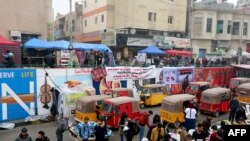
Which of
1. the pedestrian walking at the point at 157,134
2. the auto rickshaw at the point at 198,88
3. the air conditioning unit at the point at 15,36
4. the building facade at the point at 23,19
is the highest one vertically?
the building facade at the point at 23,19

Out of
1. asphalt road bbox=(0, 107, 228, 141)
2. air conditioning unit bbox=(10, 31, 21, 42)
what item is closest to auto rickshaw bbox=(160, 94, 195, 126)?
asphalt road bbox=(0, 107, 228, 141)

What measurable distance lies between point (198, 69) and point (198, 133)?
21086mm

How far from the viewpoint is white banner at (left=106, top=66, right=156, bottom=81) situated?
25.7 metres

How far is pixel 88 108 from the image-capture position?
18.5 metres

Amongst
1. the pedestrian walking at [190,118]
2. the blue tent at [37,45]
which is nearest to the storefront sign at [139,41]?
the blue tent at [37,45]

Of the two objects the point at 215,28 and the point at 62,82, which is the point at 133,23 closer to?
the point at 215,28

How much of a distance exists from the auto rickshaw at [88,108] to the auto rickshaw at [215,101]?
8.27 m

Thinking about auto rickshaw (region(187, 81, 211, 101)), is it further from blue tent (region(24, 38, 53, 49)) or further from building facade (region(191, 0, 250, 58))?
building facade (region(191, 0, 250, 58))

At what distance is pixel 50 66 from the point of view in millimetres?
23172

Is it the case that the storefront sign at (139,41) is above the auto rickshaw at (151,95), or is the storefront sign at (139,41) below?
above

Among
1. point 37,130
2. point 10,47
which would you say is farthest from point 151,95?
point 10,47

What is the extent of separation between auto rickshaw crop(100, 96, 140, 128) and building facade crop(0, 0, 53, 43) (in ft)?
50.3

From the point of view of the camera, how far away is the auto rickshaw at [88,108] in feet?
60.5

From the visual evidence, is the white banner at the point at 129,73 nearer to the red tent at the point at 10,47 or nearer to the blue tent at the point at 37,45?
Answer: the blue tent at the point at 37,45
